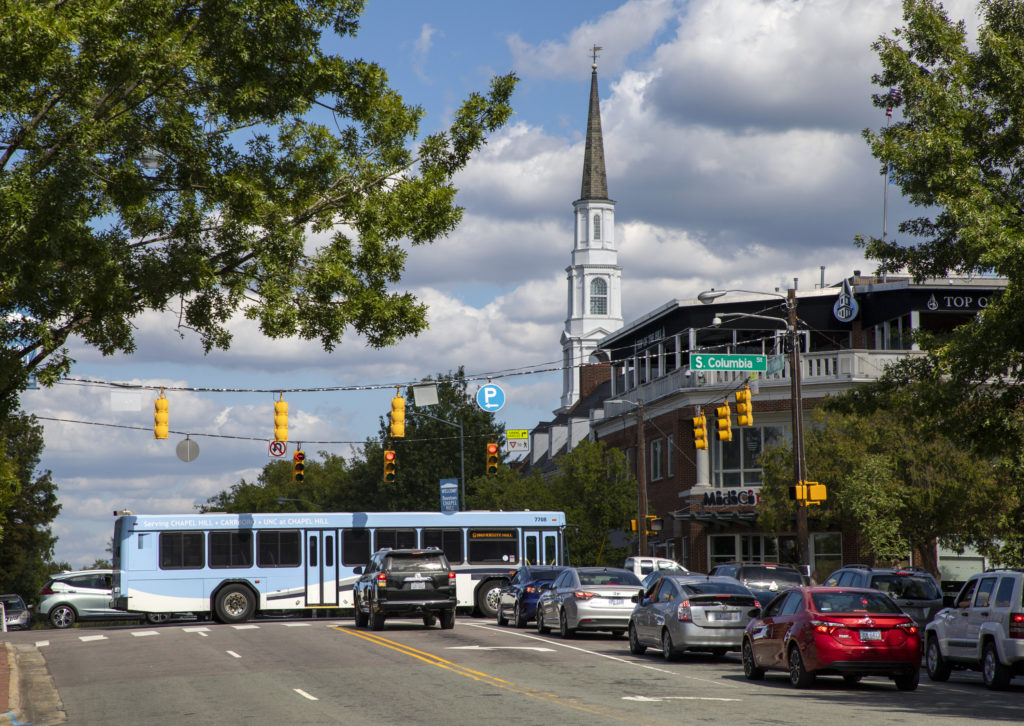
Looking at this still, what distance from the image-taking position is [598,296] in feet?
Result: 370

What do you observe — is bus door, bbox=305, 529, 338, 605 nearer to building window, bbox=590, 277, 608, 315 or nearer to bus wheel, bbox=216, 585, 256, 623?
bus wheel, bbox=216, 585, 256, 623

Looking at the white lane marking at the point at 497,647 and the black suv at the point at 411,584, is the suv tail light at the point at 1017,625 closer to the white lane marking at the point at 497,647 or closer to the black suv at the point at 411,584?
the white lane marking at the point at 497,647

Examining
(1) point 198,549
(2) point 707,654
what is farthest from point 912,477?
(1) point 198,549

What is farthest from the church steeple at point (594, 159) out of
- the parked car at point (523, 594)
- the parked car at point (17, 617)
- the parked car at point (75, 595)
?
the parked car at point (523, 594)

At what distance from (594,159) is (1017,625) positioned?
9709cm

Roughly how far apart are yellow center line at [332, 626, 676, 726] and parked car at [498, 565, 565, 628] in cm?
462

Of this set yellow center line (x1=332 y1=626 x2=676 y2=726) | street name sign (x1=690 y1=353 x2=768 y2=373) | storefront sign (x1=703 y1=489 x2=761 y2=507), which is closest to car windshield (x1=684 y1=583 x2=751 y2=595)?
yellow center line (x1=332 y1=626 x2=676 y2=726)

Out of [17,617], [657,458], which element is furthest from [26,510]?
[657,458]

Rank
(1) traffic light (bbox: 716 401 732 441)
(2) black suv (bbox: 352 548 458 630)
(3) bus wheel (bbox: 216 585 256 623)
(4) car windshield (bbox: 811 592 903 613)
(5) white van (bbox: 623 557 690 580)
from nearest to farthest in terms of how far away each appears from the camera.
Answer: (4) car windshield (bbox: 811 592 903 613) < (2) black suv (bbox: 352 548 458 630) < (3) bus wheel (bbox: 216 585 256 623) < (1) traffic light (bbox: 716 401 732 441) < (5) white van (bbox: 623 557 690 580)

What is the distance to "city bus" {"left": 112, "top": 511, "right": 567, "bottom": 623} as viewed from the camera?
35.9m

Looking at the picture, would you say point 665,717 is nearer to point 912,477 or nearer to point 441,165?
point 441,165

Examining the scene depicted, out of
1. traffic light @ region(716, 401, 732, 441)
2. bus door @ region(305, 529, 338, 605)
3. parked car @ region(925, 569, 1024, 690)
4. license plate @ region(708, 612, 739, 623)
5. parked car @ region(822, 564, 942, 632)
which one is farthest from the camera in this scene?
bus door @ region(305, 529, 338, 605)

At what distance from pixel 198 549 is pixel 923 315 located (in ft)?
98.6

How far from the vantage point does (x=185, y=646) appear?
27.4 meters
